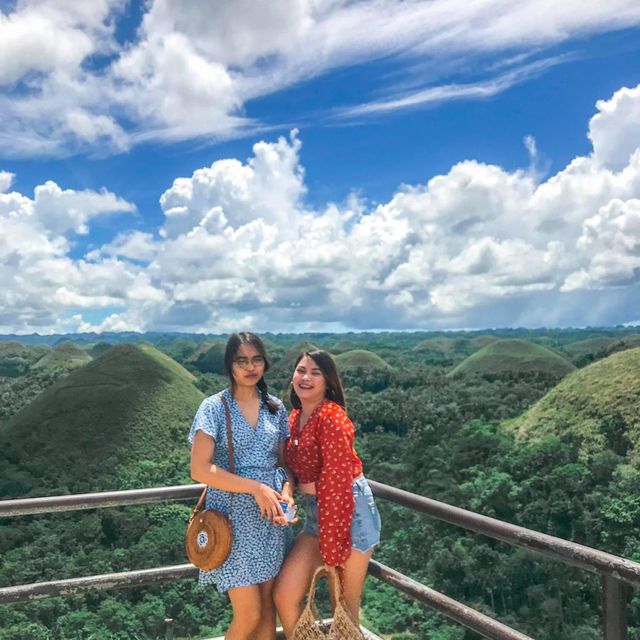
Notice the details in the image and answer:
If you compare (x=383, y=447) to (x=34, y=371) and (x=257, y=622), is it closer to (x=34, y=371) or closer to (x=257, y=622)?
(x=257, y=622)

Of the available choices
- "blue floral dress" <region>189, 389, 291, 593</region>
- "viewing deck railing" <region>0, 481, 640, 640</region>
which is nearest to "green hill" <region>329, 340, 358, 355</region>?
"viewing deck railing" <region>0, 481, 640, 640</region>

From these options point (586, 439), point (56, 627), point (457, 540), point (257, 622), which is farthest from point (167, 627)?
point (586, 439)

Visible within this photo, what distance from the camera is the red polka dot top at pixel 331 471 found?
1912mm

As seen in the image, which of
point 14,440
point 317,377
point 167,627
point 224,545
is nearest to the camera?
point 224,545

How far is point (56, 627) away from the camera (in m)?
12.8

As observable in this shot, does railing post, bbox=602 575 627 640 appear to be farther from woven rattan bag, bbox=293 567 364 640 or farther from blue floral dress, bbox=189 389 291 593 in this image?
blue floral dress, bbox=189 389 291 593

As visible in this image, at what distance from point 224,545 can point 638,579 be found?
1.04 metres

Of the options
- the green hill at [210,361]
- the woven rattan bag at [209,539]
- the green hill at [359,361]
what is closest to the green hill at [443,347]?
the green hill at [359,361]

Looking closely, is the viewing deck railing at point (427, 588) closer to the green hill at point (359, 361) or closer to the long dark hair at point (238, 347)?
the long dark hair at point (238, 347)

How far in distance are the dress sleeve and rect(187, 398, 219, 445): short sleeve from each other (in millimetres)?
315

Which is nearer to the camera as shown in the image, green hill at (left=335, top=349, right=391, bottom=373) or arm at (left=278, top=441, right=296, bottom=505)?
arm at (left=278, top=441, right=296, bottom=505)

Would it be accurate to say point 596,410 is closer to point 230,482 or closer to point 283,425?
point 283,425

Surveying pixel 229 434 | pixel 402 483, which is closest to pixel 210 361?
pixel 402 483

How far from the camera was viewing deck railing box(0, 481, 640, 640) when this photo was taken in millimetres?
1536
